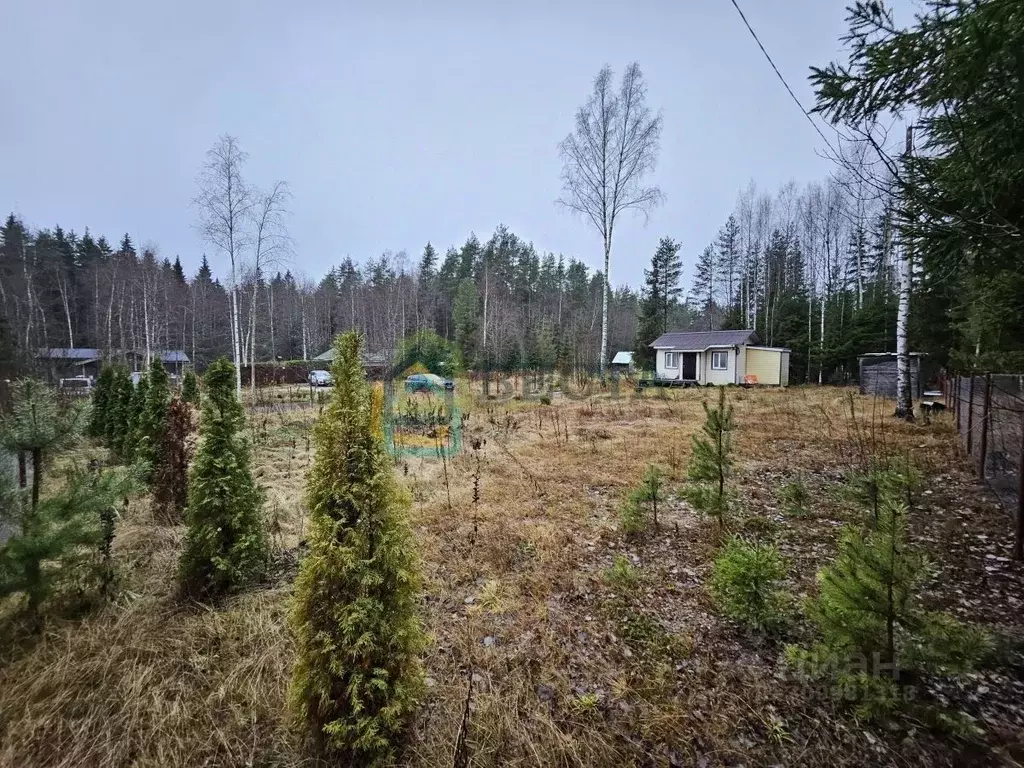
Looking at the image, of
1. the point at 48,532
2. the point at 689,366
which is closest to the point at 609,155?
the point at 689,366

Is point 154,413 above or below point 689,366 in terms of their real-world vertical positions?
below

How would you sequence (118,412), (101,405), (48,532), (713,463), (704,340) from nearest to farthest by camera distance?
(48,532)
(713,463)
(118,412)
(101,405)
(704,340)

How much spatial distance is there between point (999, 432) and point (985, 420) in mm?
356

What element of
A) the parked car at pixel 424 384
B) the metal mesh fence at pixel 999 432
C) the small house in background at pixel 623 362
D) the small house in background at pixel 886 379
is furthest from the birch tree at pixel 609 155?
the small house in background at pixel 623 362

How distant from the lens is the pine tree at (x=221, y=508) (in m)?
2.66

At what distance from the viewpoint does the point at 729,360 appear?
20312mm

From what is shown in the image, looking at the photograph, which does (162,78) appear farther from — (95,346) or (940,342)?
(95,346)

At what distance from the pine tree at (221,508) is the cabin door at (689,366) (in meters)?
21.9

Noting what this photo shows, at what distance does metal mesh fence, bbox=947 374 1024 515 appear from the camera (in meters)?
3.47

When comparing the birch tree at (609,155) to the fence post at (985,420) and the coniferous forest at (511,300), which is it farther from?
the fence post at (985,420)

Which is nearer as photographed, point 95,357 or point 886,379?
point 886,379

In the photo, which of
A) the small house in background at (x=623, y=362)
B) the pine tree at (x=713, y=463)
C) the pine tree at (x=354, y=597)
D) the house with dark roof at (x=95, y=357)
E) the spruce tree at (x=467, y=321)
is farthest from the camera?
the small house in background at (x=623, y=362)

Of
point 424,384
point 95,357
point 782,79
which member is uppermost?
point 782,79

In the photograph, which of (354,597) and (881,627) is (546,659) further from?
(881,627)
